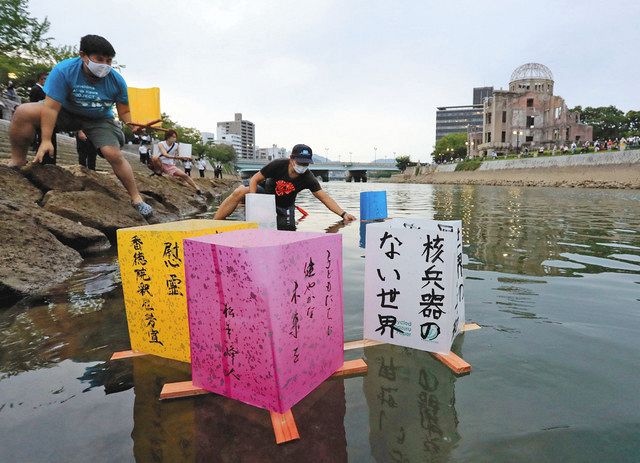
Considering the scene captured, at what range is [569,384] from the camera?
2166mm

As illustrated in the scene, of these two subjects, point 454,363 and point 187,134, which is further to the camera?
point 187,134

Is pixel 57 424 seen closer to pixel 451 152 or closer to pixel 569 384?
pixel 569 384

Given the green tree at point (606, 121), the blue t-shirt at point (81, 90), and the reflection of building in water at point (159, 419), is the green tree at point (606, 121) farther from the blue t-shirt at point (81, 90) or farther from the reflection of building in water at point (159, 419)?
the reflection of building in water at point (159, 419)

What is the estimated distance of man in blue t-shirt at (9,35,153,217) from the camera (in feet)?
16.1

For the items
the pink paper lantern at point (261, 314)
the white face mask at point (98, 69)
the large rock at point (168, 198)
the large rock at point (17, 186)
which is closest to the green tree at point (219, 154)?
the large rock at point (168, 198)

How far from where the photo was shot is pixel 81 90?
515 cm

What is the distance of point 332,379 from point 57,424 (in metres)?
1.45

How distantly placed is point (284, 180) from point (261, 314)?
16.0 ft

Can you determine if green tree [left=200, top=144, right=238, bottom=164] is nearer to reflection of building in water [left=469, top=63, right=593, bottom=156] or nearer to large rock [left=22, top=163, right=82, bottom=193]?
reflection of building in water [left=469, top=63, right=593, bottom=156]

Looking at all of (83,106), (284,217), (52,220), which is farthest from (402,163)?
(52,220)

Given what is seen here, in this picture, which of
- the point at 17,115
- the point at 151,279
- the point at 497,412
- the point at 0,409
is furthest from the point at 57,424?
the point at 17,115

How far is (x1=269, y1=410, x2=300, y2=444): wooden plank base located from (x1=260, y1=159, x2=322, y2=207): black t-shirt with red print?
4.88 m

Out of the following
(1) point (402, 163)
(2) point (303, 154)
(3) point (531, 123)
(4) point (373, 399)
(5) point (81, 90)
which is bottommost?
(4) point (373, 399)

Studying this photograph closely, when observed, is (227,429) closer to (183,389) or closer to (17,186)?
(183,389)
